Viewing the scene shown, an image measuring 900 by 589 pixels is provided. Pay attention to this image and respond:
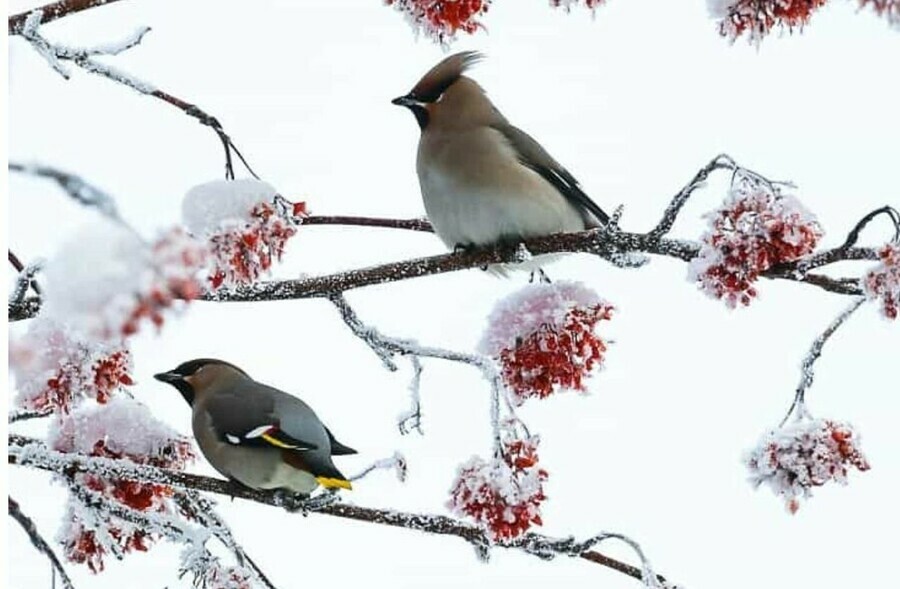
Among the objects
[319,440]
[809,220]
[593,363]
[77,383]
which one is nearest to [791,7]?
[809,220]

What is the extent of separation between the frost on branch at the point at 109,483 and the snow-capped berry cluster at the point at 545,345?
1.74 ft

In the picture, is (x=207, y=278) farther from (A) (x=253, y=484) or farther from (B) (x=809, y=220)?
(A) (x=253, y=484)

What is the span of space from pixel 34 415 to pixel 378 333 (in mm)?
544

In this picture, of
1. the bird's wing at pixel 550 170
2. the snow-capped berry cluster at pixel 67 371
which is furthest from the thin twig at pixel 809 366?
the bird's wing at pixel 550 170

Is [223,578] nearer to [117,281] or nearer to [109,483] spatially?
[109,483]

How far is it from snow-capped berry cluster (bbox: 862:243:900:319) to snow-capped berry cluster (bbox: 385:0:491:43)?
25.1 inches

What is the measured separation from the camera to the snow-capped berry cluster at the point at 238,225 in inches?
66.6

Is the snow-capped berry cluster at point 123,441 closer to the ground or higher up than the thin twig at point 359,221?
closer to the ground

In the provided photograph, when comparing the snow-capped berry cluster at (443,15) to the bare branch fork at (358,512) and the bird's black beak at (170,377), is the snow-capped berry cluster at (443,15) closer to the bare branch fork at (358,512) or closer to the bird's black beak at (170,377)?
the bare branch fork at (358,512)

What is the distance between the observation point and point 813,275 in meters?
1.76

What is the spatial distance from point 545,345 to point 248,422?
1.15 metres

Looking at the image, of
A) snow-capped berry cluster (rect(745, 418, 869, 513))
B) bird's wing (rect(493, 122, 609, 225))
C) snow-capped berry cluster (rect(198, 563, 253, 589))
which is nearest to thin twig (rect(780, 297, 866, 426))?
snow-capped berry cluster (rect(745, 418, 869, 513))

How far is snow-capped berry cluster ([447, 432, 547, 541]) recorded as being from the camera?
172cm

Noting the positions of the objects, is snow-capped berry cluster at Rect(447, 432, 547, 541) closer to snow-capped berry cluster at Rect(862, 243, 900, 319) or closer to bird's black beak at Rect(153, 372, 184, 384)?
snow-capped berry cluster at Rect(862, 243, 900, 319)
